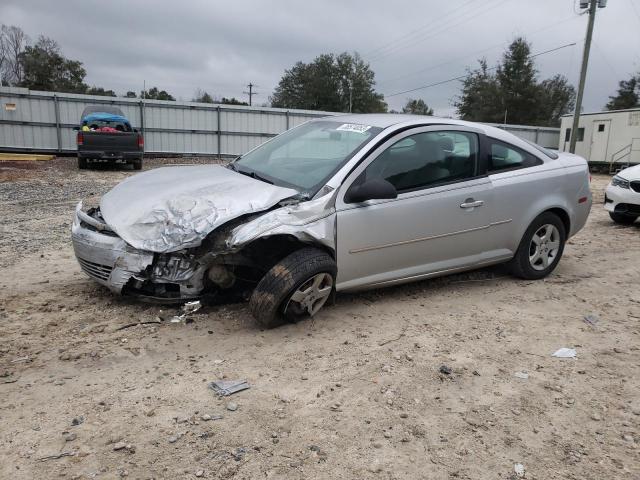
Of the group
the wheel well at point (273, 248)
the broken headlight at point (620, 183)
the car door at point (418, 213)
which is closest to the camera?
the wheel well at point (273, 248)

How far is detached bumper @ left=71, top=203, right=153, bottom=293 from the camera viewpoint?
12.0ft

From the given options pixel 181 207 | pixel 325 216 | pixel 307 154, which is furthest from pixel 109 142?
pixel 325 216

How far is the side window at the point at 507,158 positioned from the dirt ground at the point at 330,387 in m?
1.19

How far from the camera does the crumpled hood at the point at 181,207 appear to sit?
11.8ft

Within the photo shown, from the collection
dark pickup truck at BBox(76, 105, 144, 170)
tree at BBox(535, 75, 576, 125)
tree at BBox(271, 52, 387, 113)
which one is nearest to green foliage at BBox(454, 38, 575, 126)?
tree at BBox(535, 75, 576, 125)

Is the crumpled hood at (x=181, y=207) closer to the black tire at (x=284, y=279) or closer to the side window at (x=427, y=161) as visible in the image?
the black tire at (x=284, y=279)

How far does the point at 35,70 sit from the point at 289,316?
167 ft

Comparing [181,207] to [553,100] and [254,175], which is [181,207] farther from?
[553,100]

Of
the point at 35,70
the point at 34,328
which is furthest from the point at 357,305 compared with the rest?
the point at 35,70

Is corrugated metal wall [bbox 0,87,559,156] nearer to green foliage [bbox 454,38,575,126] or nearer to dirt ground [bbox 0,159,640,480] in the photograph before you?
dirt ground [bbox 0,159,640,480]

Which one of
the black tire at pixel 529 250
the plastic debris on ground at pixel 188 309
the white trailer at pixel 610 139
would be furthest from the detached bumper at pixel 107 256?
the white trailer at pixel 610 139

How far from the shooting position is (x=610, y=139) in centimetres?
2319

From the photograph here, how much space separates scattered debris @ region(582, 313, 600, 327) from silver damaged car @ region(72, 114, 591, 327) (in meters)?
0.88

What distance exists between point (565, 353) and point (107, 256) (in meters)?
3.39
